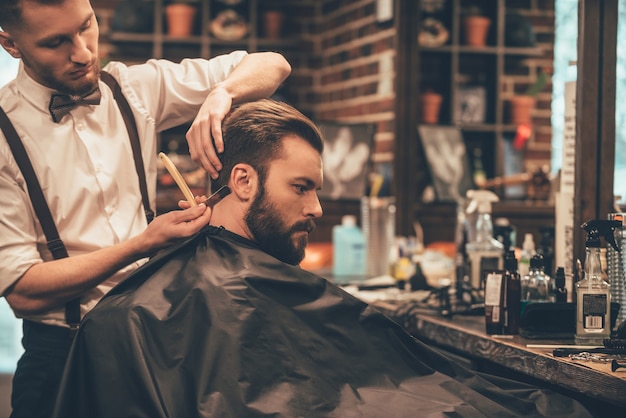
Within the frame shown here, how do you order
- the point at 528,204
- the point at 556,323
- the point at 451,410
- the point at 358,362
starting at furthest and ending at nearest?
the point at 528,204, the point at 556,323, the point at 358,362, the point at 451,410

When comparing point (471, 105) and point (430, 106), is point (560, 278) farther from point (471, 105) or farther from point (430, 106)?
point (471, 105)

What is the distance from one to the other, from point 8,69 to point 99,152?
418 centimetres

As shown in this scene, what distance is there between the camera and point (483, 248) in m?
2.81

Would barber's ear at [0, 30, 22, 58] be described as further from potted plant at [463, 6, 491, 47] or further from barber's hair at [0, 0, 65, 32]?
potted plant at [463, 6, 491, 47]

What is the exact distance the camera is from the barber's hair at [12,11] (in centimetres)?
192

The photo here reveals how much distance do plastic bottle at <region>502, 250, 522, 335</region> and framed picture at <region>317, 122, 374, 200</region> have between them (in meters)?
2.55

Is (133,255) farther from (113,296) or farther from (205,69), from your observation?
(205,69)

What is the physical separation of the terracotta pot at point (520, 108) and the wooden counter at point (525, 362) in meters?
2.76

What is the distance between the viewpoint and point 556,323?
6.97 feet

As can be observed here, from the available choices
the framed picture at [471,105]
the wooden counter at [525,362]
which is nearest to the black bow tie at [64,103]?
the wooden counter at [525,362]

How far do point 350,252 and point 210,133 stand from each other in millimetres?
1805

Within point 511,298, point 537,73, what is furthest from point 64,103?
point 537,73

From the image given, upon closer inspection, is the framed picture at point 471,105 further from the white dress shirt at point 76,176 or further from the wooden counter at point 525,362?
the white dress shirt at point 76,176

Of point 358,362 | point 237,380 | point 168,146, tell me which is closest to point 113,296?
point 237,380
